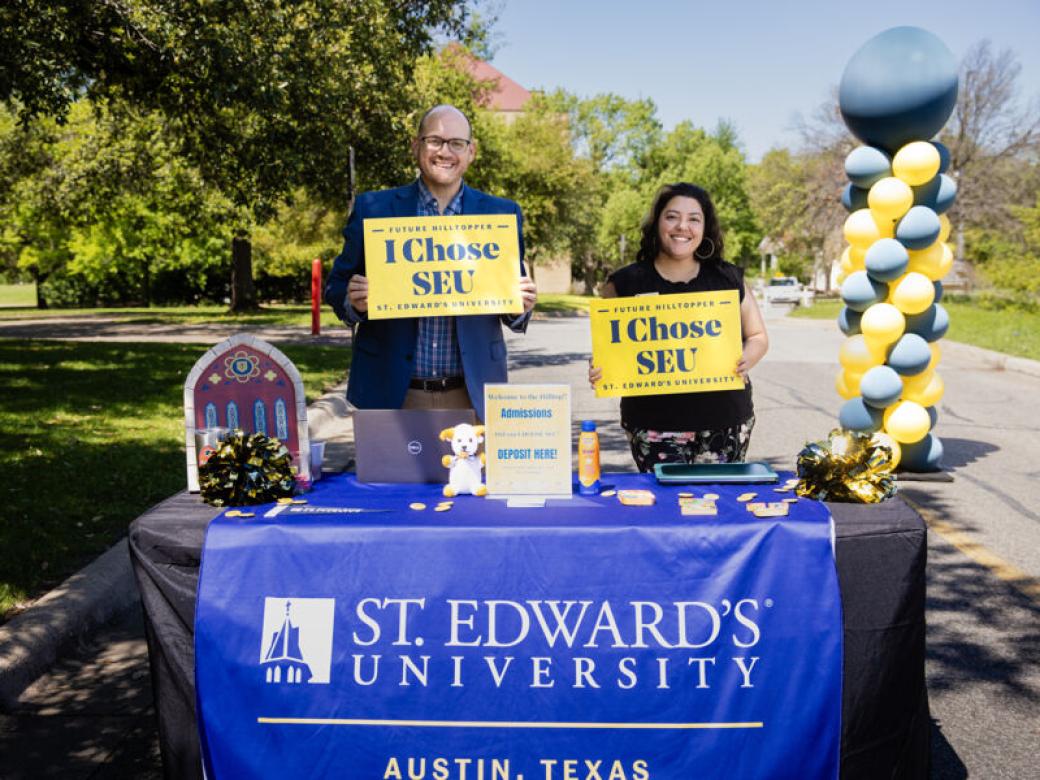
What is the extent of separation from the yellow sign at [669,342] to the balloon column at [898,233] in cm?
392

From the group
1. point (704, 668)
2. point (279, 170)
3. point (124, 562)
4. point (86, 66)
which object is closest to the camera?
point (704, 668)

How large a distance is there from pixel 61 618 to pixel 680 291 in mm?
2948

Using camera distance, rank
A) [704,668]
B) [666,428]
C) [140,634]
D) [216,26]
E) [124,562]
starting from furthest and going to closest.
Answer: [216,26] < [124,562] < [140,634] < [666,428] < [704,668]

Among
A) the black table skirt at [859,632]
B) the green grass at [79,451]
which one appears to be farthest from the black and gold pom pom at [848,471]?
the green grass at [79,451]

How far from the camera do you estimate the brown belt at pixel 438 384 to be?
3529mm

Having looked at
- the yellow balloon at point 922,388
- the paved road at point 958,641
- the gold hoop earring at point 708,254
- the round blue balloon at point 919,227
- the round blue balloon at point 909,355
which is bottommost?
the paved road at point 958,641

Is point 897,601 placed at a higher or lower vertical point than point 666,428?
lower

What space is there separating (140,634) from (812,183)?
4123 cm

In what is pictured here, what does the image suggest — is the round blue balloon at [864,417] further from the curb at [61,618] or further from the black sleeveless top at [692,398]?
the curb at [61,618]

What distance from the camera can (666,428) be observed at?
3578mm

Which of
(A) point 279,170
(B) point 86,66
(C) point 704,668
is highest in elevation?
(B) point 86,66

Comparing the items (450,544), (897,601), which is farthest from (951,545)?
(450,544)

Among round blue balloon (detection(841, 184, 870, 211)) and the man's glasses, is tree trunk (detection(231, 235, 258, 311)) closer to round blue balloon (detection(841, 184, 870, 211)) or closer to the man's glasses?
round blue balloon (detection(841, 184, 870, 211))

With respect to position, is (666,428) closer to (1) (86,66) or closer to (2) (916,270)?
(2) (916,270)
